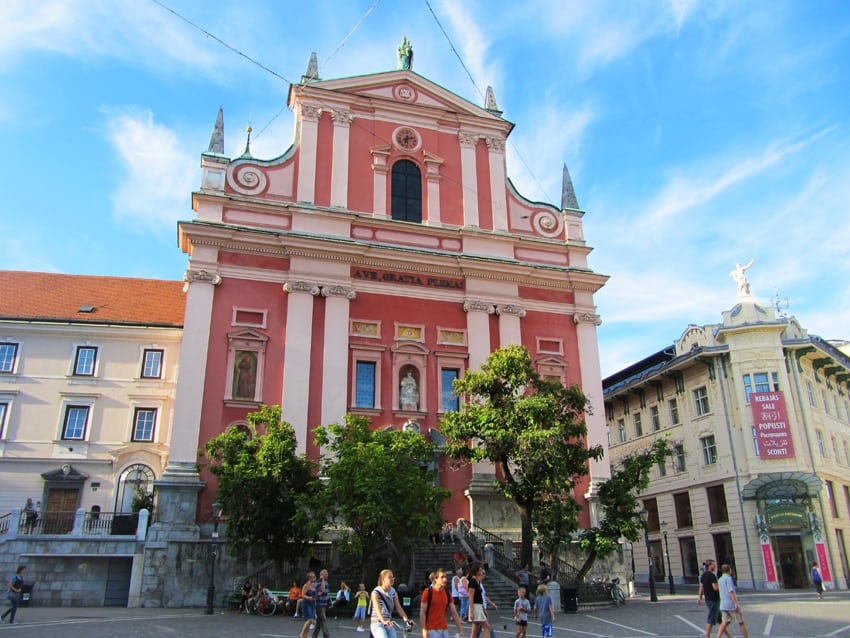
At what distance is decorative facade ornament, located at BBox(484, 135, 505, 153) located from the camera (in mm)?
31297

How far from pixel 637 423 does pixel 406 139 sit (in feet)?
71.1

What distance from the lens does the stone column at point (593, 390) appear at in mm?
26422

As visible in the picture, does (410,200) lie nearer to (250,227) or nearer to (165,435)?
(250,227)

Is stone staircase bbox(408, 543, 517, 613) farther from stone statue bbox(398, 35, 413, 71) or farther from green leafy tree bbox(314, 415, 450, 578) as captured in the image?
stone statue bbox(398, 35, 413, 71)

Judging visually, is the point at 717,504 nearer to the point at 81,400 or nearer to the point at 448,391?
the point at 448,391

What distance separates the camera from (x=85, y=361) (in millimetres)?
28797

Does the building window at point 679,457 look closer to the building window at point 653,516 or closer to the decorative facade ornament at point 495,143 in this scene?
the building window at point 653,516

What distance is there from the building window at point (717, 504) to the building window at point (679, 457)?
7.97 ft

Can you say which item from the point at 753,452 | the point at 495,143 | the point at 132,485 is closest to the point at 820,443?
the point at 753,452

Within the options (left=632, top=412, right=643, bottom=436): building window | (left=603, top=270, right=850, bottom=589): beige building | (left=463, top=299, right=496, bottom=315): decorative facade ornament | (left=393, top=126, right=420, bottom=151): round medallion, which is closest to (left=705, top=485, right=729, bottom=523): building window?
(left=603, top=270, right=850, bottom=589): beige building

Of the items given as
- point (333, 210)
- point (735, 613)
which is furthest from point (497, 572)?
point (333, 210)

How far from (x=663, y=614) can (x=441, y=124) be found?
20.7 metres

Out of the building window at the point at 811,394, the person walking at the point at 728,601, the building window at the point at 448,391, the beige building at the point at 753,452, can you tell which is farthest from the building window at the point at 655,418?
the person walking at the point at 728,601

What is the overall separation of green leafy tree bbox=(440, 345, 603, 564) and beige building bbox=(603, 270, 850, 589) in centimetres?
1029
